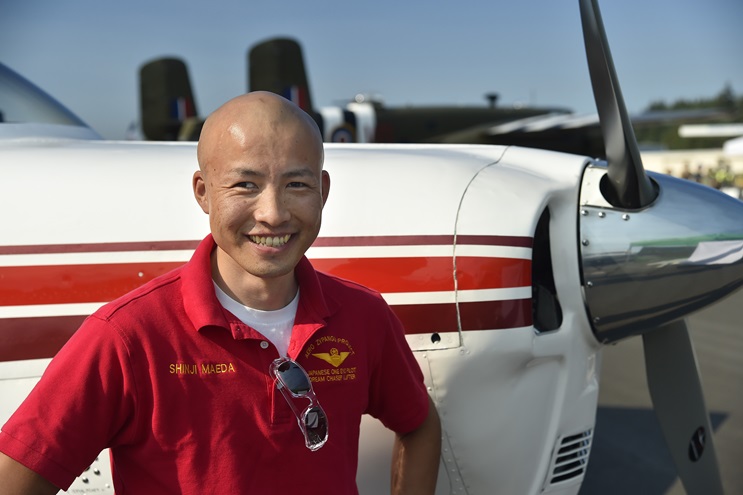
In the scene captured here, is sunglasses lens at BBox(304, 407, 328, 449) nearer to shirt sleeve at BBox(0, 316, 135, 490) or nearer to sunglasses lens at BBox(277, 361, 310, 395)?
sunglasses lens at BBox(277, 361, 310, 395)

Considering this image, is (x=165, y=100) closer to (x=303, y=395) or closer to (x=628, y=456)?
(x=628, y=456)

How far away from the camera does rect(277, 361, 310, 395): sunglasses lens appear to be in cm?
132

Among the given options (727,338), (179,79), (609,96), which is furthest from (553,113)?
(609,96)

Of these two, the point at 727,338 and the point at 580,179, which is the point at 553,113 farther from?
the point at 580,179

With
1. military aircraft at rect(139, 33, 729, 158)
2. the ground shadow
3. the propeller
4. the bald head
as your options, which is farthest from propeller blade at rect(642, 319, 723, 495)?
military aircraft at rect(139, 33, 729, 158)

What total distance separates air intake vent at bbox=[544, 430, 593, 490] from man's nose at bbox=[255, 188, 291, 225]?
1.34 metres

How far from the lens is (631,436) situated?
15.1ft

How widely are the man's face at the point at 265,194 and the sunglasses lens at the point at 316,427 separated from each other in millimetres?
263

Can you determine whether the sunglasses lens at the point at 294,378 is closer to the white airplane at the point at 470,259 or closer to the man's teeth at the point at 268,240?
the man's teeth at the point at 268,240

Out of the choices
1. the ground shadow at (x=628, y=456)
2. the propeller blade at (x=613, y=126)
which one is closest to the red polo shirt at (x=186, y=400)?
the propeller blade at (x=613, y=126)

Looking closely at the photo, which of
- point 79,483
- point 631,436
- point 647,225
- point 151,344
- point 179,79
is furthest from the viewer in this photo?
point 179,79

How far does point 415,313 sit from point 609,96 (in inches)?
36.5

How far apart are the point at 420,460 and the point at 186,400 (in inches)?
23.5

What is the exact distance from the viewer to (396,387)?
156cm
